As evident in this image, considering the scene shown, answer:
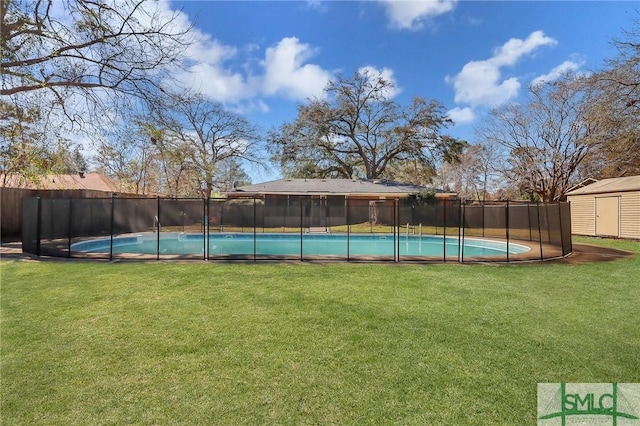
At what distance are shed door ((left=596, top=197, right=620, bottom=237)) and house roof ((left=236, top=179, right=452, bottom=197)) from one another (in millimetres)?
8328

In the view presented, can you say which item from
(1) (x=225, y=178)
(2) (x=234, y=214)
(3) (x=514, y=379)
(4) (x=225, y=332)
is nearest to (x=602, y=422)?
(3) (x=514, y=379)

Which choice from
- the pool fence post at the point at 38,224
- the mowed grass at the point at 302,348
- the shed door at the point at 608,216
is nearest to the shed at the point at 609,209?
the shed door at the point at 608,216

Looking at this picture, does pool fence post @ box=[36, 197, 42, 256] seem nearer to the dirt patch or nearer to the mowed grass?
the mowed grass

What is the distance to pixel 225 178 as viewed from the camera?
2911 centimetres

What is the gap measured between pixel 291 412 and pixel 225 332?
5.18 feet

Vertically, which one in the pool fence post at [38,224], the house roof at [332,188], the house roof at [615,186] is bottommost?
the pool fence post at [38,224]

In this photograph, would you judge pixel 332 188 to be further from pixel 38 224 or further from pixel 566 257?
pixel 38 224

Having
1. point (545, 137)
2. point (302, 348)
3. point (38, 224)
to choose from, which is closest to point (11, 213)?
point (38, 224)

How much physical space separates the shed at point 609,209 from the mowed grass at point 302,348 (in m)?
9.77

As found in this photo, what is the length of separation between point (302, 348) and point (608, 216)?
53.1 ft

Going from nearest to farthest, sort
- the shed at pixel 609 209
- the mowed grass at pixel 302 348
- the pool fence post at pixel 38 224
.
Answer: the mowed grass at pixel 302 348 < the pool fence post at pixel 38 224 < the shed at pixel 609 209

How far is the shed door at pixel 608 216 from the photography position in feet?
A: 44.0

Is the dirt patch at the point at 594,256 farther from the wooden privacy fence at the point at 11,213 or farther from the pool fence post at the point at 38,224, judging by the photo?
the wooden privacy fence at the point at 11,213

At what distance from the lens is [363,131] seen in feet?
85.1
